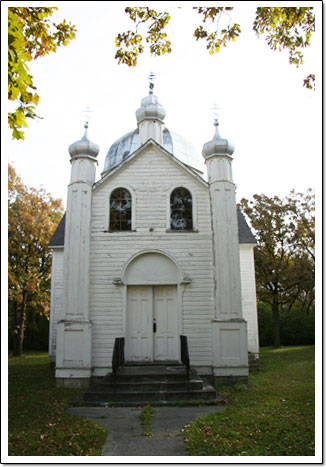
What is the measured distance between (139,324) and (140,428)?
4774 mm

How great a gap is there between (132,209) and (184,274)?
2772 mm

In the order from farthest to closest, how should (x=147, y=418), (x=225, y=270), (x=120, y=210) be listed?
(x=120, y=210) → (x=225, y=270) → (x=147, y=418)

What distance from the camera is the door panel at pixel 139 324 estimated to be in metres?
11.4

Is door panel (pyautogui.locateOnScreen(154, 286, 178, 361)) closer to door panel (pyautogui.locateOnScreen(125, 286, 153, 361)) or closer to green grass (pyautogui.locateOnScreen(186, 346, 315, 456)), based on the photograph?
door panel (pyautogui.locateOnScreen(125, 286, 153, 361))

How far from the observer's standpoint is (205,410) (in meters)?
8.12

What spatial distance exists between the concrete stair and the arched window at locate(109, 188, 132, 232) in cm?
459

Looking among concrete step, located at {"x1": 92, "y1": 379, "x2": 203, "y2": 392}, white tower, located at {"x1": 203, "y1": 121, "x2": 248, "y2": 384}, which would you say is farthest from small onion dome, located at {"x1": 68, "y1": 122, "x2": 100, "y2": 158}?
concrete step, located at {"x1": 92, "y1": 379, "x2": 203, "y2": 392}

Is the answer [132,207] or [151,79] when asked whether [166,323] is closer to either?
[132,207]

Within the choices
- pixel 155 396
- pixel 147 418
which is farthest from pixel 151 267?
pixel 147 418

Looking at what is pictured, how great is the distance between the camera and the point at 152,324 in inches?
456

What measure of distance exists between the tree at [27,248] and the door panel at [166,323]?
47.0ft

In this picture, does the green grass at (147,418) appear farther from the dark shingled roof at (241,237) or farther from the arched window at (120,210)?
the dark shingled roof at (241,237)

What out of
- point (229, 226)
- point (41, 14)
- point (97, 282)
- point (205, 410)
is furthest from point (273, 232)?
point (41, 14)

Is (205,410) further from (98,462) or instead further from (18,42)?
(18,42)
